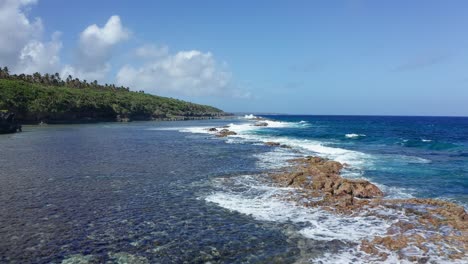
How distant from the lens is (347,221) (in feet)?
50.7

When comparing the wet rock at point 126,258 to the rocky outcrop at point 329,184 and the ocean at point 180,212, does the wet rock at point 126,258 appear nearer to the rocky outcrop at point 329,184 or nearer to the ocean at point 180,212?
the ocean at point 180,212

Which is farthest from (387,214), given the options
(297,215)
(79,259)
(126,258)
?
Answer: (79,259)

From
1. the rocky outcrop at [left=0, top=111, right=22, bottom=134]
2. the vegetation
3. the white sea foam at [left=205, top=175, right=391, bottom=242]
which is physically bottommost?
the white sea foam at [left=205, top=175, right=391, bottom=242]

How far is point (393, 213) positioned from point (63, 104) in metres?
110

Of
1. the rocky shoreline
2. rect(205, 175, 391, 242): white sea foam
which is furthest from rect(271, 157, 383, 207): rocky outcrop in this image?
rect(205, 175, 391, 242): white sea foam

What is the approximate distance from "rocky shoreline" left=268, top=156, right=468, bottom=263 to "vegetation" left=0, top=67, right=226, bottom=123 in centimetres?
9287

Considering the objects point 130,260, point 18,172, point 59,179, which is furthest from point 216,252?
point 18,172

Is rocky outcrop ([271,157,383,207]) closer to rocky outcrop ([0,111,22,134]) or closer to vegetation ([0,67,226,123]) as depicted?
rocky outcrop ([0,111,22,134])

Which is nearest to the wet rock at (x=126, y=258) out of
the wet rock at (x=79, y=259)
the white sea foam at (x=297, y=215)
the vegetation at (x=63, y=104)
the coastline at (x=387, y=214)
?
the wet rock at (x=79, y=259)

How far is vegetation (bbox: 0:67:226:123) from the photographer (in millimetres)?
95688

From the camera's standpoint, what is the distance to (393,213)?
16562mm

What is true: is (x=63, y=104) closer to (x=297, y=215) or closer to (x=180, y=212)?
(x=180, y=212)

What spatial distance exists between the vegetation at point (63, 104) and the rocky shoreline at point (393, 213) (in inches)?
3656

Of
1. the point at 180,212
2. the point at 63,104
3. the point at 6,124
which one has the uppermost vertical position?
the point at 63,104
